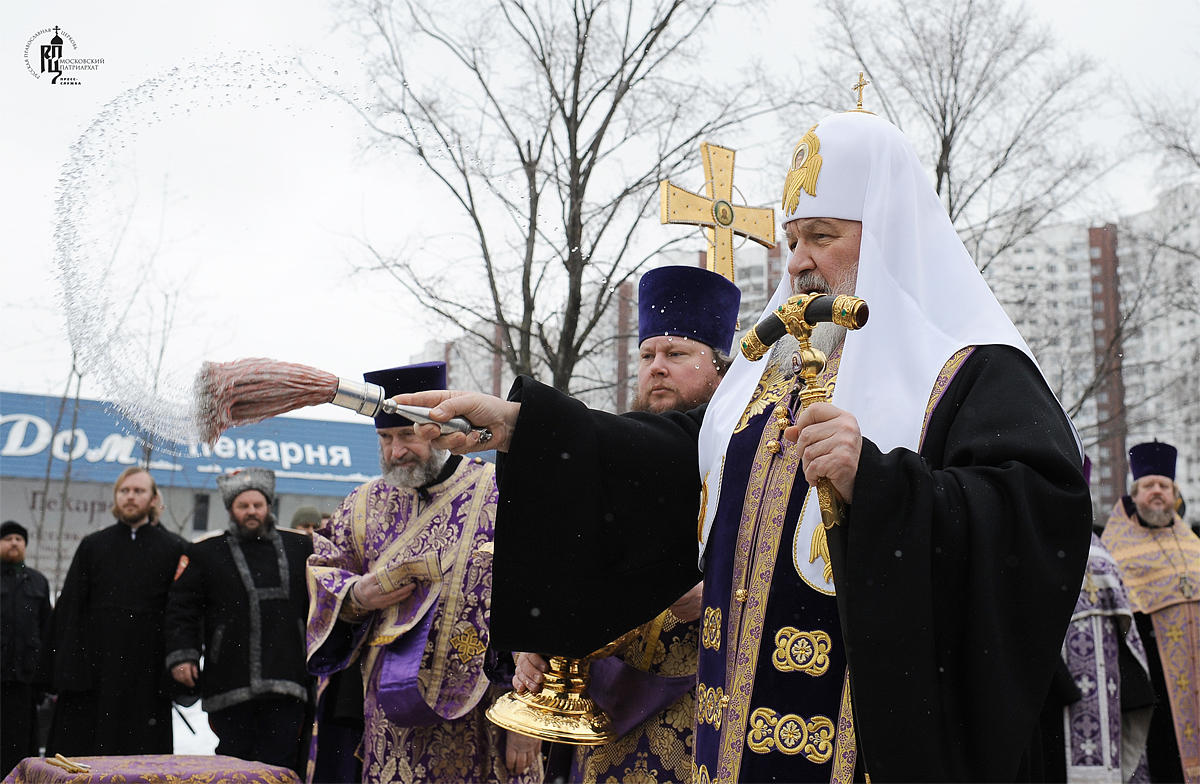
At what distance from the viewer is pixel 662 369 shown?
14.3 feet

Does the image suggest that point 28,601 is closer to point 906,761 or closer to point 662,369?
point 662,369

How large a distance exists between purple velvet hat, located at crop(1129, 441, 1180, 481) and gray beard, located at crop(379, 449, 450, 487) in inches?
216

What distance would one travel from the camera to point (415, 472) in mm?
5242

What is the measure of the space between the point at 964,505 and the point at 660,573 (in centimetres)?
106

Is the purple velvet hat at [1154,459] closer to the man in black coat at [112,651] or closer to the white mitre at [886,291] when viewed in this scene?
the white mitre at [886,291]

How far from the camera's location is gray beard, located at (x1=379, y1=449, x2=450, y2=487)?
17.2ft

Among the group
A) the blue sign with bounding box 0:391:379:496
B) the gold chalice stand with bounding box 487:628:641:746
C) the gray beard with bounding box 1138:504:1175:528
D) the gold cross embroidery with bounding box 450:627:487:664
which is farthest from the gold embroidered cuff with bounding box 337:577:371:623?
the blue sign with bounding box 0:391:379:496

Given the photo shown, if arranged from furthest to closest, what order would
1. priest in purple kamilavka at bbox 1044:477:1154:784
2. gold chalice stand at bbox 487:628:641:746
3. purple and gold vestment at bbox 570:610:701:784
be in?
1. priest in purple kamilavka at bbox 1044:477:1154:784
2. purple and gold vestment at bbox 570:610:701:784
3. gold chalice stand at bbox 487:628:641:746

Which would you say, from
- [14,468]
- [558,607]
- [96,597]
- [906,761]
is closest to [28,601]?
[96,597]

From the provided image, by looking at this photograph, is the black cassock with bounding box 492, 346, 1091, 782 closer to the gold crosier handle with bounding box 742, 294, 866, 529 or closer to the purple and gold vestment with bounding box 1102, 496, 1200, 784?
the gold crosier handle with bounding box 742, 294, 866, 529

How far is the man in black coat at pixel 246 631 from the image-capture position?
702cm

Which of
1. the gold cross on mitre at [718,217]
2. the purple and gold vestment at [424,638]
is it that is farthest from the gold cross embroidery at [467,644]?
the gold cross on mitre at [718,217]

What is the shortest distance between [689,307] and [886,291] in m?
1.96

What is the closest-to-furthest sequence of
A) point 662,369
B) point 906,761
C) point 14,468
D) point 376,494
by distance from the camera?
point 906,761
point 662,369
point 376,494
point 14,468
